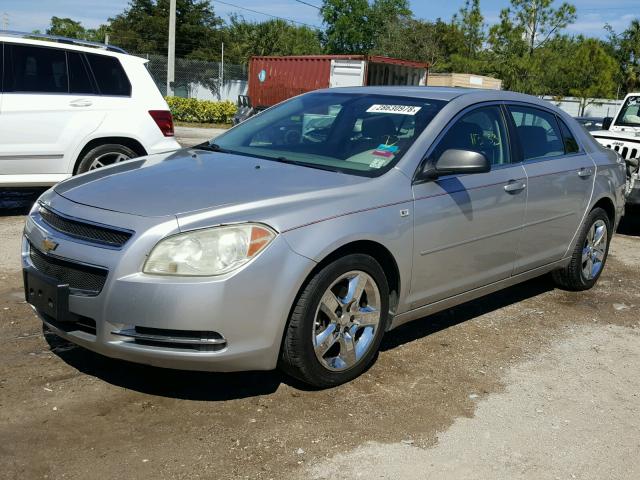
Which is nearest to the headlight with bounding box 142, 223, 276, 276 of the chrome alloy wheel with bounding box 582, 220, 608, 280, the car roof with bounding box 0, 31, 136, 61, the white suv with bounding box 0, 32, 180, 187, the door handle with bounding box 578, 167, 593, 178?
the door handle with bounding box 578, 167, 593, 178

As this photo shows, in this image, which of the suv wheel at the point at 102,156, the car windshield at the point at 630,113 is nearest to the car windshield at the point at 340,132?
the suv wheel at the point at 102,156

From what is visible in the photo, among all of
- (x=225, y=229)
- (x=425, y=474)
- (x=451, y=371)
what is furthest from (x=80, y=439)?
(x=451, y=371)

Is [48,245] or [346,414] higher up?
[48,245]

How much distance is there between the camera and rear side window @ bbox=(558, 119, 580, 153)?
546 centimetres

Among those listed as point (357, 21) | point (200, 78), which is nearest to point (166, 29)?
point (357, 21)

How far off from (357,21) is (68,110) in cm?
5908

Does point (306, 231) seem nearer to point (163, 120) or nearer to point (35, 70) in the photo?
point (163, 120)

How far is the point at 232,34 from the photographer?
181 ft

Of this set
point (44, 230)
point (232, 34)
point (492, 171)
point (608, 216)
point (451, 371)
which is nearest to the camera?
point (44, 230)

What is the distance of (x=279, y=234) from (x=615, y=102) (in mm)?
38356

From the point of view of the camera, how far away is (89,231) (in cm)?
330

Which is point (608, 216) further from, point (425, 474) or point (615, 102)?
point (615, 102)

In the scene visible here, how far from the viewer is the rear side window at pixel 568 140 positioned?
5.46m

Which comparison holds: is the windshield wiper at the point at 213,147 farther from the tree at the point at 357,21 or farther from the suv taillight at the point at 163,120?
the tree at the point at 357,21
